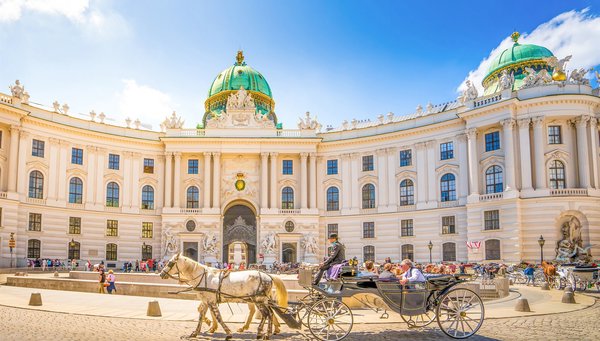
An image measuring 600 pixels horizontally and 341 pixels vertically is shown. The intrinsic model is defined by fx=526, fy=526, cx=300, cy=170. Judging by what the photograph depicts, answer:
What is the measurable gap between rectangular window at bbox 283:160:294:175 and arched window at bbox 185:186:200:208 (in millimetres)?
9724

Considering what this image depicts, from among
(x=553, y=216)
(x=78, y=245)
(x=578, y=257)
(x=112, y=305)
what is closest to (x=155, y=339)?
(x=112, y=305)

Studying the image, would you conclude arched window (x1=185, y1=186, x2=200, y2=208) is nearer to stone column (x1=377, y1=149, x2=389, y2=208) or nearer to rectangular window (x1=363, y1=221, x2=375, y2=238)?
rectangular window (x1=363, y1=221, x2=375, y2=238)

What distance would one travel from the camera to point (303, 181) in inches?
2208

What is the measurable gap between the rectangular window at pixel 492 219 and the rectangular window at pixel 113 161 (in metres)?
36.8

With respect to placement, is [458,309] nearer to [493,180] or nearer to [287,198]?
[493,180]

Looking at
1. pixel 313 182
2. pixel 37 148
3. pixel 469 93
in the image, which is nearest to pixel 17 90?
pixel 37 148

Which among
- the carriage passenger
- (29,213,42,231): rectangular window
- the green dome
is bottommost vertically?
Result: the carriage passenger

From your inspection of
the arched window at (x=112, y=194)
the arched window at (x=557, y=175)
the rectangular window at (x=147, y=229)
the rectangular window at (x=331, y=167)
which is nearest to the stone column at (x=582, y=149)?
the arched window at (x=557, y=175)

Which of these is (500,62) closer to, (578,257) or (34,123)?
(578,257)

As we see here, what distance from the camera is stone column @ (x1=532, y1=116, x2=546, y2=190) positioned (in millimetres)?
43625

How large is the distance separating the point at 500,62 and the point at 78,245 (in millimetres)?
46167

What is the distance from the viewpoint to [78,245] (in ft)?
167

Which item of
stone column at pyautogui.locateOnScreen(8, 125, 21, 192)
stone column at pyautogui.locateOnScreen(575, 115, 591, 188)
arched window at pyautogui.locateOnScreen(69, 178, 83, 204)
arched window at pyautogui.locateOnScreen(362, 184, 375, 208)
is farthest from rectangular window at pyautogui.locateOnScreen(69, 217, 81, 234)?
stone column at pyautogui.locateOnScreen(575, 115, 591, 188)

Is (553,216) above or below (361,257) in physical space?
above
